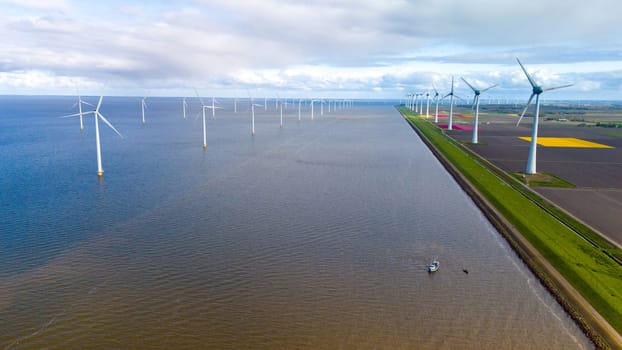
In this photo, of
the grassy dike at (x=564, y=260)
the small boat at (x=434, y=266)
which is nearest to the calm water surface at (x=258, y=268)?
the small boat at (x=434, y=266)

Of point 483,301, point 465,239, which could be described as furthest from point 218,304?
point 465,239

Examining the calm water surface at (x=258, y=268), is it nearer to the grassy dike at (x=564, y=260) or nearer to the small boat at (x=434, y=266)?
the small boat at (x=434, y=266)

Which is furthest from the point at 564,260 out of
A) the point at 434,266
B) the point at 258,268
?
the point at 258,268

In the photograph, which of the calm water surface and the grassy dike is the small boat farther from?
the grassy dike

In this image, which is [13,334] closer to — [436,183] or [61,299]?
[61,299]

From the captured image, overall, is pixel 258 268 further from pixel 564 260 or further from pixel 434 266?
pixel 564 260

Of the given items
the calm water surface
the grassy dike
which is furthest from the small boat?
the grassy dike

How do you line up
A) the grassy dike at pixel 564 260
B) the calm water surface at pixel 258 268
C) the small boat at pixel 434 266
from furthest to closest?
the small boat at pixel 434 266 < the grassy dike at pixel 564 260 < the calm water surface at pixel 258 268
